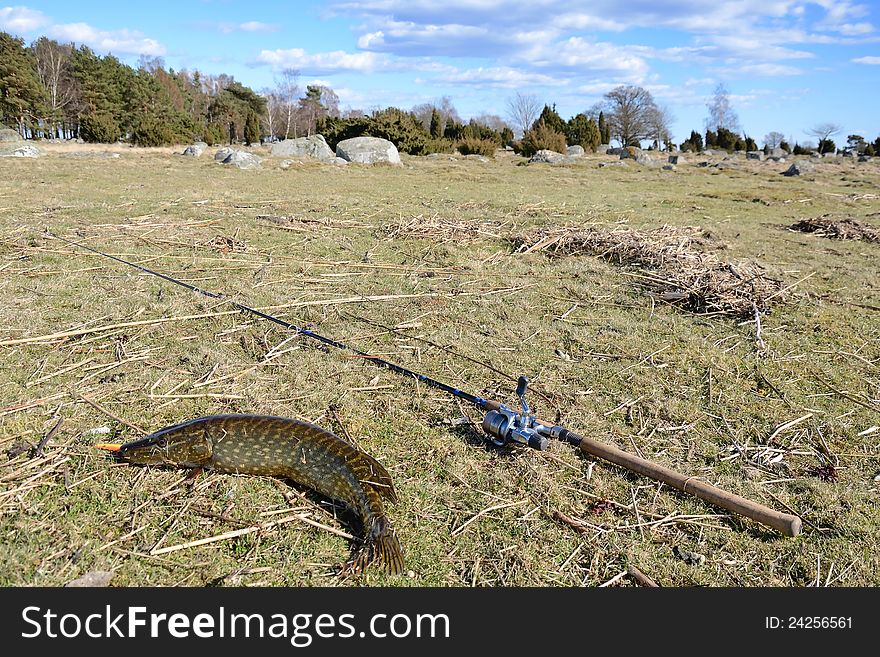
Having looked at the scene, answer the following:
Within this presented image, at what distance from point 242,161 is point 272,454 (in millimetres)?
20876

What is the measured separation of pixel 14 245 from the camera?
790cm

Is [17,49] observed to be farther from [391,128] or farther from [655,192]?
[655,192]

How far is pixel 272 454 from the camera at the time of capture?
3.28m

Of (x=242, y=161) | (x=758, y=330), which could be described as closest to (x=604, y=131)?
(x=242, y=161)

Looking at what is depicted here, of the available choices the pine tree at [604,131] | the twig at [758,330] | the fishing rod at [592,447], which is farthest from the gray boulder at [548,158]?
the fishing rod at [592,447]

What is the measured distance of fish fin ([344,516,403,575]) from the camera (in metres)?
2.73

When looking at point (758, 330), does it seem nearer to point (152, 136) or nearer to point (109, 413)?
point (109, 413)

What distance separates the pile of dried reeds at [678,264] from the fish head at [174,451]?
519 centimetres

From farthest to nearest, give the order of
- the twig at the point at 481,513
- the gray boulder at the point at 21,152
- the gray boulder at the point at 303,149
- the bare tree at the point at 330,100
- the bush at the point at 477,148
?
the bare tree at the point at 330,100 < the bush at the point at 477,148 < the gray boulder at the point at 303,149 < the gray boulder at the point at 21,152 < the twig at the point at 481,513

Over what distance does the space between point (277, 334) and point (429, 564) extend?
3.11 metres

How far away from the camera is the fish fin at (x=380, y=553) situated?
2.73 meters

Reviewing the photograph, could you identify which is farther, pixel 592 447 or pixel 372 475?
pixel 592 447

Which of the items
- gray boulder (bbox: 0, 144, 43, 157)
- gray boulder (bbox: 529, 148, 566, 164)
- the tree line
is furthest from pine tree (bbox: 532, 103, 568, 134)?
gray boulder (bbox: 0, 144, 43, 157)

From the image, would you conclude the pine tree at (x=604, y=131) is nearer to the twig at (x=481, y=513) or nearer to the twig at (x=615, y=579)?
the twig at (x=481, y=513)
